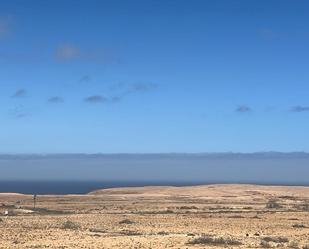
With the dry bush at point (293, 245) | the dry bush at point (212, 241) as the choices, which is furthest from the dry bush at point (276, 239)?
the dry bush at point (212, 241)

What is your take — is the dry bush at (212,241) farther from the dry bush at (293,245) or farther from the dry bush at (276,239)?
the dry bush at (276,239)

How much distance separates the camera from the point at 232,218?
182 ft

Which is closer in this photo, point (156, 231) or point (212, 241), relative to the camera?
point (212, 241)

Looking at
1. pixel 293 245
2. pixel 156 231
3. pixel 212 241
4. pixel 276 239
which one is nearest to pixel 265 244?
pixel 293 245

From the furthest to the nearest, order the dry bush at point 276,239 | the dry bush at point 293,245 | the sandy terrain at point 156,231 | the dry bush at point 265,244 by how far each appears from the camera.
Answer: the dry bush at point 276,239, the sandy terrain at point 156,231, the dry bush at point 293,245, the dry bush at point 265,244

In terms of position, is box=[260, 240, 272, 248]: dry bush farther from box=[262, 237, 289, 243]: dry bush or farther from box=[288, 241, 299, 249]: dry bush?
box=[262, 237, 289, 243]: dry bush

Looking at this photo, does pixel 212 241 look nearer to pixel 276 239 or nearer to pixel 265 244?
pixel 265 244

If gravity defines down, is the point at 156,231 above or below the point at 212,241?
above

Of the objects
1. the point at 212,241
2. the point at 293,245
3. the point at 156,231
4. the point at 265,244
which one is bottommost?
the point at 293,245

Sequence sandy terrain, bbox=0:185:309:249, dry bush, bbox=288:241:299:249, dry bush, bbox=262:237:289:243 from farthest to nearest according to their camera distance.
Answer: dry bush, bbox=262:237:289:243 < sandy terrain, bbox=0:185:309:249 < dry bush, bbox=288:241:299:249

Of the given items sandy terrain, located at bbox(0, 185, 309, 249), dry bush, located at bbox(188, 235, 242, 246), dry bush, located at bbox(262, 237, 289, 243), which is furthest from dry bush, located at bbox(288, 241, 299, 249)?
dry bush, located at bbox(188, 235, 242, 246)

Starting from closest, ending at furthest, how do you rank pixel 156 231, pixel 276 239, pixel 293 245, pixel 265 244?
pixel 265 244 < pixel 293 245 < pixel 276 239 < pixel 156 231

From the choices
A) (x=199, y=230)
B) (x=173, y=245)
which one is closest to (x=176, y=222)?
(x=199, y=230)

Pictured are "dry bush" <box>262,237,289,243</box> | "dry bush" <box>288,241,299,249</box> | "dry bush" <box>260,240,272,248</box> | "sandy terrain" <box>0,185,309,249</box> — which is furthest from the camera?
"dry bush" <box>262,237,289,243</box>
